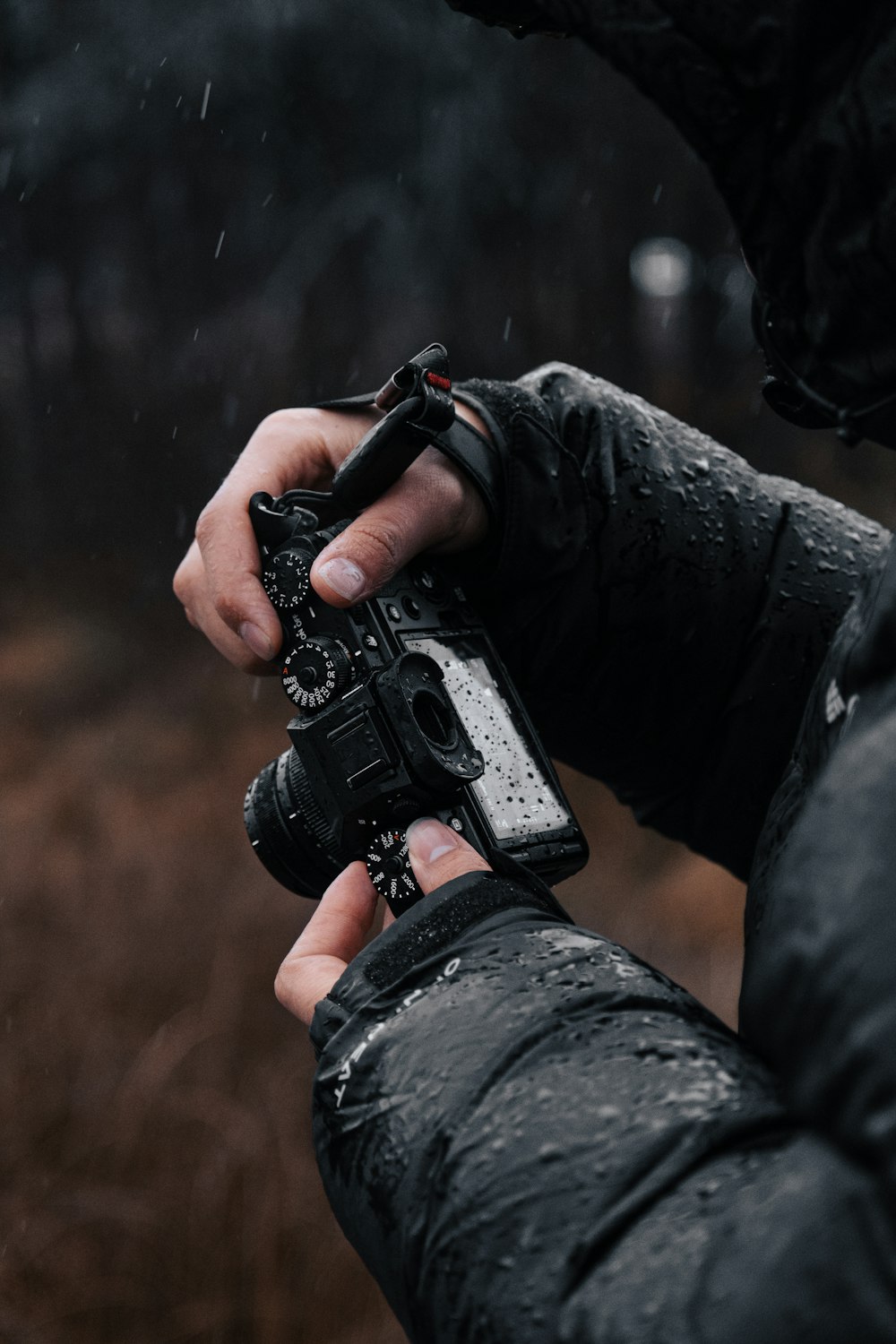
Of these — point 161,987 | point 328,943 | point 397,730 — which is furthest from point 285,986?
point 161,987

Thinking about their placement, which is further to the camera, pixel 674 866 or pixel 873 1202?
pixel 674 866

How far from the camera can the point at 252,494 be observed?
915mm

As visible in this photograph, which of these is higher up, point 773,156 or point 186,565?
point 773,156

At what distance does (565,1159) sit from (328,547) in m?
0.49

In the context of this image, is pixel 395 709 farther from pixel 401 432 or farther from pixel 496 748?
pixel 401 432

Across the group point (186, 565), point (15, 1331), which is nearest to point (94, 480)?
point (15, 1331)

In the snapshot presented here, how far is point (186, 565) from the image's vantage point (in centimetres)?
100

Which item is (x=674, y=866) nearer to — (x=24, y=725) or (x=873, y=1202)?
(x=24, y=725)

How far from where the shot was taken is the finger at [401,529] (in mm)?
824

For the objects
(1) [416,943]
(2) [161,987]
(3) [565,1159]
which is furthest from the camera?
(2) [161,987]

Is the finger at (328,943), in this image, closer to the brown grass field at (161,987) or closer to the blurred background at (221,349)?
the brown grass field at (161,987)

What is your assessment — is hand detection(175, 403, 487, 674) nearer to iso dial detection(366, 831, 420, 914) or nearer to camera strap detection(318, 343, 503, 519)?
camera strap detection(318, 343, 503, 519)

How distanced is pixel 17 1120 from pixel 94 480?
2.06 meters

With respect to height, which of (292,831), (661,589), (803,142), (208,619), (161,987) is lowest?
(161,987)
